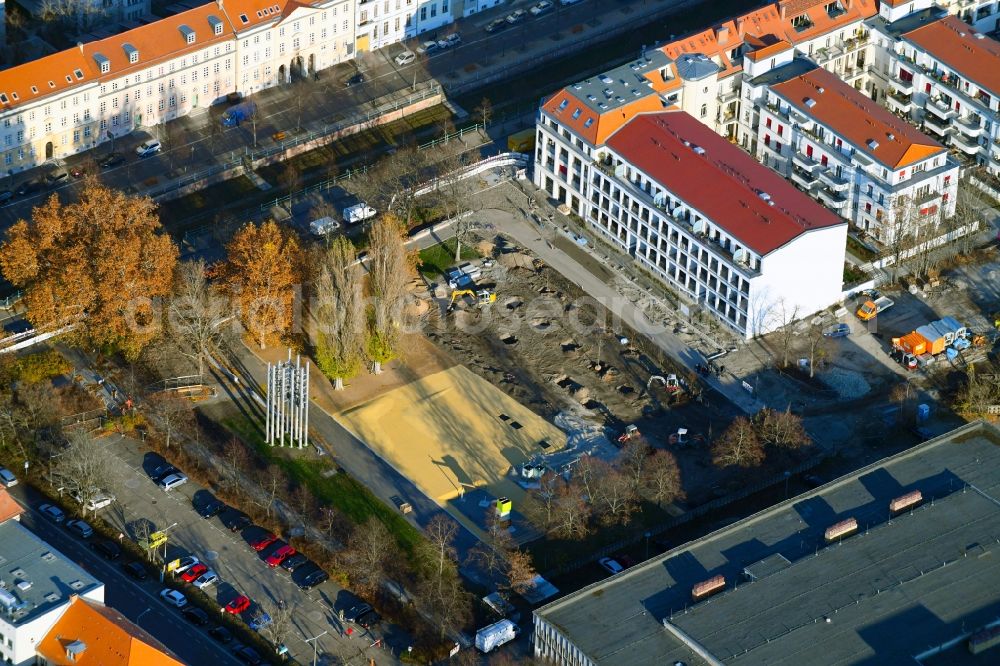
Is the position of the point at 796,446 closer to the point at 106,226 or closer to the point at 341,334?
the point at 341,334

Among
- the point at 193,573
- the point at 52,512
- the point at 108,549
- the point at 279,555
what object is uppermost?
the point at 52,512

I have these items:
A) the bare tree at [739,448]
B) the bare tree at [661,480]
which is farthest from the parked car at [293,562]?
the bare tree at [739,448]

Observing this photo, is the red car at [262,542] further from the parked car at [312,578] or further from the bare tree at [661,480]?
the bare tree at [661,480]

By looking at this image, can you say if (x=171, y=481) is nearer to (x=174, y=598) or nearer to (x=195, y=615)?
(x=174, y=598)

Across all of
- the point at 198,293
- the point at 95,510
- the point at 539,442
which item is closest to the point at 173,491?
the point at 95,510

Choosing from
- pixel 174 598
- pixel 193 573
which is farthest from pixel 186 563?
pixel 174 598

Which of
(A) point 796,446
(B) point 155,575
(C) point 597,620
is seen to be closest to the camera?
(C) point 597,620
